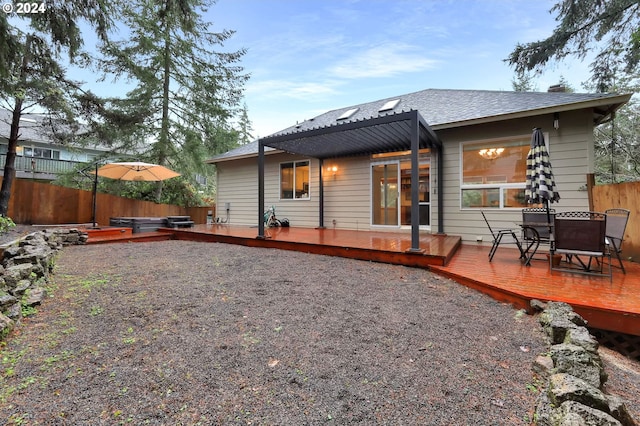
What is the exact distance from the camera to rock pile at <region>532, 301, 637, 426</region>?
1.23 metres

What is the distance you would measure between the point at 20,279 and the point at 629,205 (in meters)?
8.04

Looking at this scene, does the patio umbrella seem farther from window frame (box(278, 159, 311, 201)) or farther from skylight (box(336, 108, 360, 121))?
skylight (box(336, 108, 360, 121))

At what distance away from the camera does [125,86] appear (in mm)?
11680

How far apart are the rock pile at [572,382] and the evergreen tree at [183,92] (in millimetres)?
12958

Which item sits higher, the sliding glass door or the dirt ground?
the sliding glass door

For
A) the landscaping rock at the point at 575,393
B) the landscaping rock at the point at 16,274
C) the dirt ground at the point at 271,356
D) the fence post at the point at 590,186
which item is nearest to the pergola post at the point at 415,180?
the dirt ground at the point at 271,356

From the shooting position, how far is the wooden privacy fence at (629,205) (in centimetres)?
420

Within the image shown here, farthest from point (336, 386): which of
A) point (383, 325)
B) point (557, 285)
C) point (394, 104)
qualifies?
point (394, 104)

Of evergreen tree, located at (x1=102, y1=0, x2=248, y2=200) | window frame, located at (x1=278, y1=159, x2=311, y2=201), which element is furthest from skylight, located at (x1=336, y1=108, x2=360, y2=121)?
evergreen tree, located at (x1=102, y1=0, x2=248, y2=200)

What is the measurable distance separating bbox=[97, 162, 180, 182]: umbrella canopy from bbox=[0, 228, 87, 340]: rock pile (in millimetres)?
4138

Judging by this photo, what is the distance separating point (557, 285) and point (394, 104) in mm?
6688

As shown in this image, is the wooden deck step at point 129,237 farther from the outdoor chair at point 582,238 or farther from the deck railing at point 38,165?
the outdoor chair at point 582,238

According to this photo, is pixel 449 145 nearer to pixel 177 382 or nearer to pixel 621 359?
pixel 621 359

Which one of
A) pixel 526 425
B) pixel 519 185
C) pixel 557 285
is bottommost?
pixel 526 425
